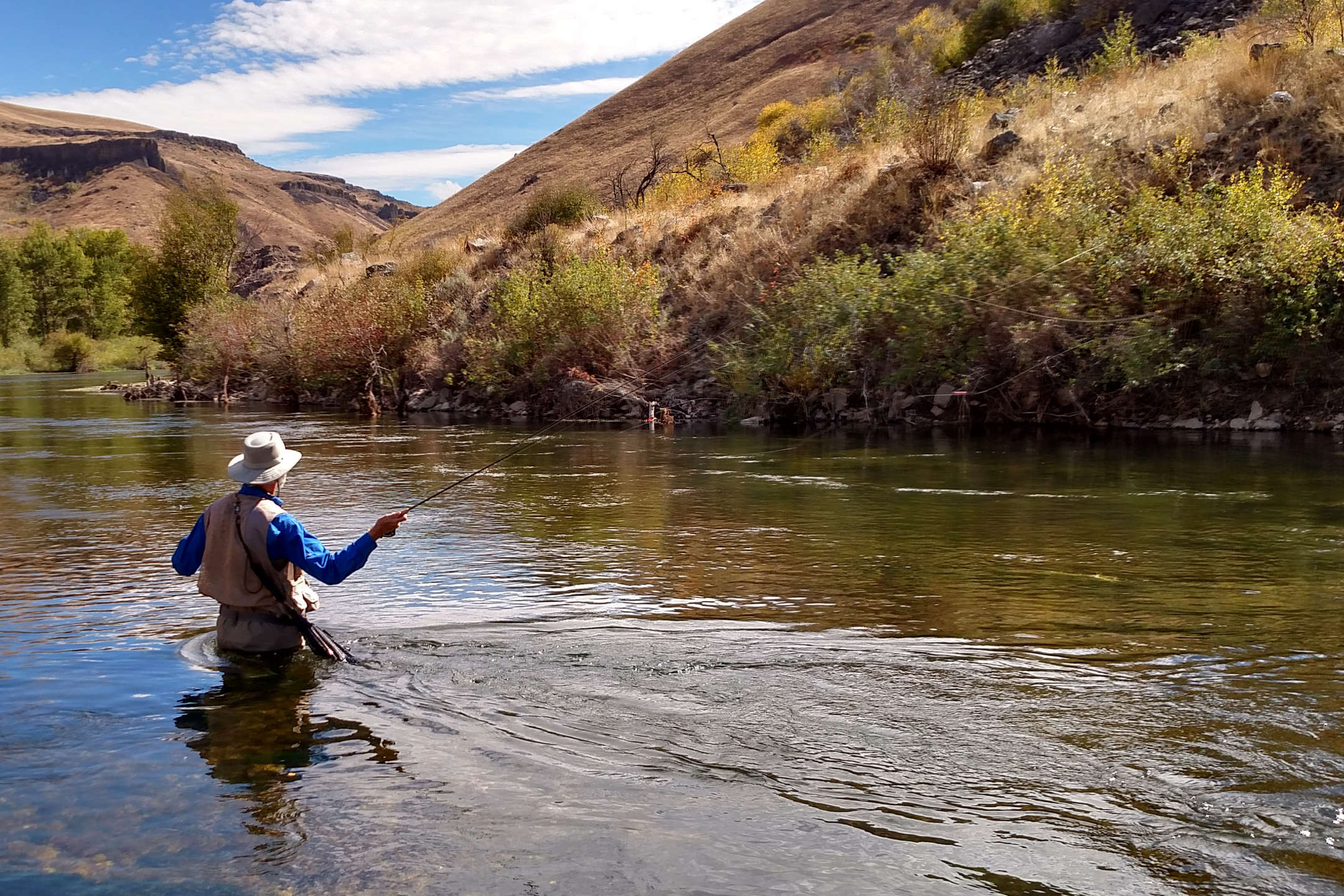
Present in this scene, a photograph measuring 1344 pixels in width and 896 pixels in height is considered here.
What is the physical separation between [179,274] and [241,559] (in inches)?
2110

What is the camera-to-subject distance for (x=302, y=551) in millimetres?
6254

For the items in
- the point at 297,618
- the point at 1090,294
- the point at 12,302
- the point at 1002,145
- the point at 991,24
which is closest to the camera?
the point at 297,618

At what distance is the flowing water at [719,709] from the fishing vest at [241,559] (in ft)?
1.74

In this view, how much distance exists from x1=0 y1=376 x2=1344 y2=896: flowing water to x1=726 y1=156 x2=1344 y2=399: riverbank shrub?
6.68m

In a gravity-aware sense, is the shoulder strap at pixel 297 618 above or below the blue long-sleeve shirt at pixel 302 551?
below

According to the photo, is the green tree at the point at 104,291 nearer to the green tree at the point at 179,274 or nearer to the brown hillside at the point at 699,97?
the brown hillside at the point at 699,97

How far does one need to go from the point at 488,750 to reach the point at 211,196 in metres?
59.7

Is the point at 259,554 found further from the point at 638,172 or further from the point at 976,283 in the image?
the point at 638,172

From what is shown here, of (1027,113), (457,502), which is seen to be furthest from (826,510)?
(1027,113)

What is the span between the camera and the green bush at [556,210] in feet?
145

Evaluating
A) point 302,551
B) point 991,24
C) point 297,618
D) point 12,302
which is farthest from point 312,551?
point 12,302

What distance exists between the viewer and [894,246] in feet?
87.2

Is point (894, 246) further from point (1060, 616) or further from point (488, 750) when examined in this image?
point (488, 750)

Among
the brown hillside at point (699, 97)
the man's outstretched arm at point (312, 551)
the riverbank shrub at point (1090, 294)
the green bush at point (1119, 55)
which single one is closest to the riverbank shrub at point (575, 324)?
the riverbank shrub at point (1090, 294)
